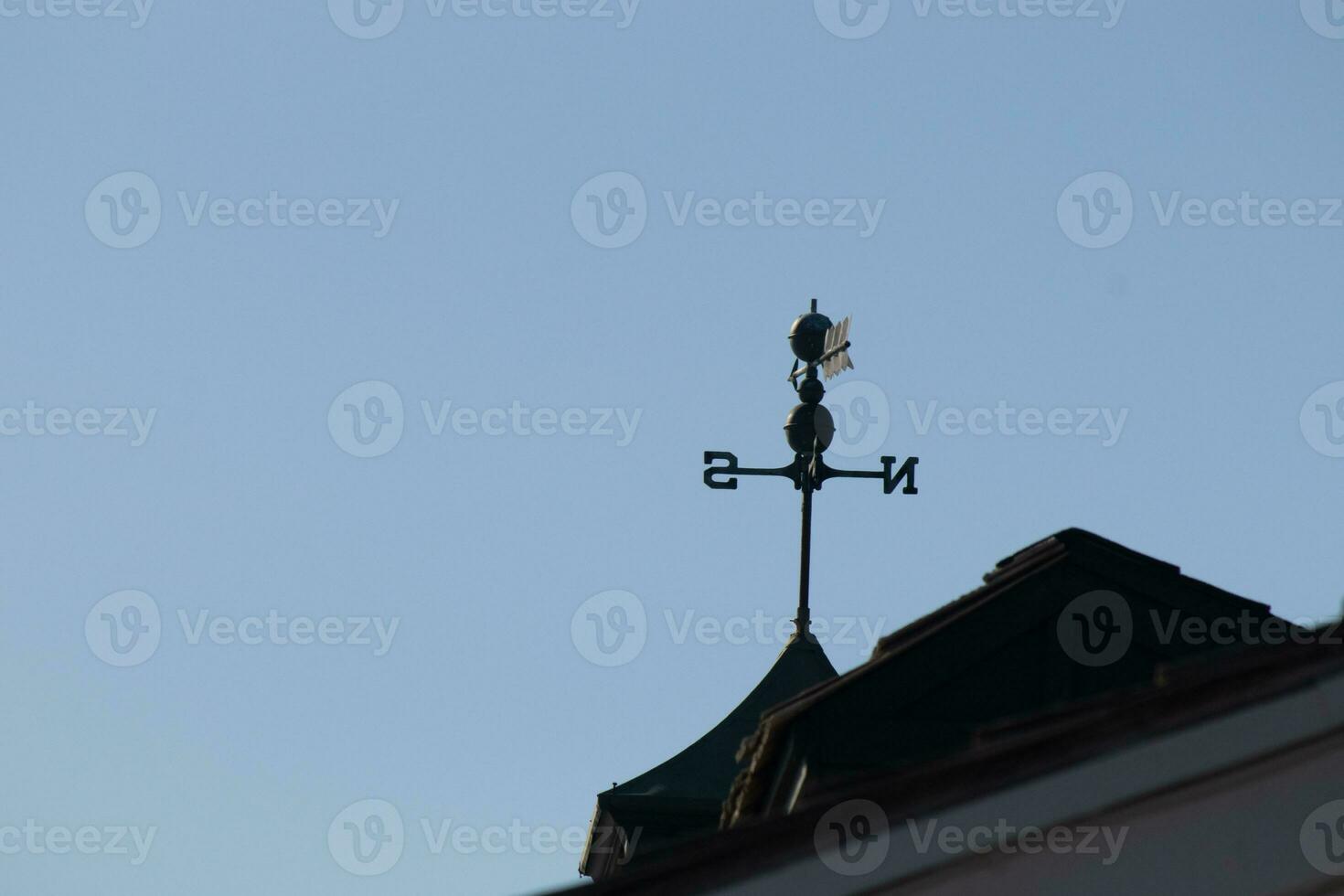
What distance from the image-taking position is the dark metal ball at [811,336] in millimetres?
12102

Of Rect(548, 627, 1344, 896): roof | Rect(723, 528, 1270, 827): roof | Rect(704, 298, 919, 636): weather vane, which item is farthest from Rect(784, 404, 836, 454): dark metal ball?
Rect(548, 627, 1344, 896): roof

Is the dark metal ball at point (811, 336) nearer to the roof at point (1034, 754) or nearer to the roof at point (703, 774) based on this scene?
the roof at point (703, 774)

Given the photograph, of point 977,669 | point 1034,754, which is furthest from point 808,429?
point 1034,754

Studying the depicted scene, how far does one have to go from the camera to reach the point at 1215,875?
5309 millimetres

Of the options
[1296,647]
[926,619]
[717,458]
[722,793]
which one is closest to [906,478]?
[717,458]

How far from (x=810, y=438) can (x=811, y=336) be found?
27.2 inches

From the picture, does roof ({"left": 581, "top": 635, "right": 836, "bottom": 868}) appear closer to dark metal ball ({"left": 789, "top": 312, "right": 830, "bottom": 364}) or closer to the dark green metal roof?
the dark green metal roof

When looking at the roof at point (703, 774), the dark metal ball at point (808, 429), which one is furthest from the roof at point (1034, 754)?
the dark metal ball at point (808, 429)

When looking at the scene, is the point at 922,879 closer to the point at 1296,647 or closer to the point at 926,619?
the point at 1296,647

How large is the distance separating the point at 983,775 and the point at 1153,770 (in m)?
0.45

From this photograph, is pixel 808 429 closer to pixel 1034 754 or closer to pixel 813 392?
pixel 813 392

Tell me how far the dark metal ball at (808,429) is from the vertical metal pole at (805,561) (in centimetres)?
28

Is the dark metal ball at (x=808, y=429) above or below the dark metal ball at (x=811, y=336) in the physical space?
below

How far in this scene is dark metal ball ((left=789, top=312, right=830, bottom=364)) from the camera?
12102 millimetres
